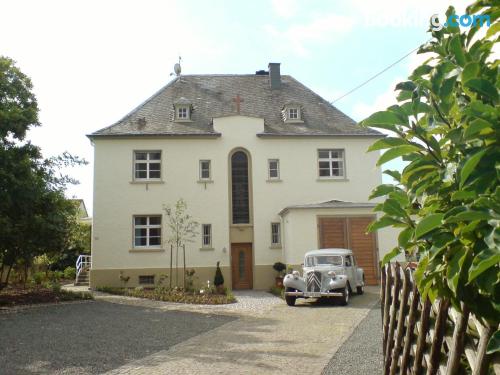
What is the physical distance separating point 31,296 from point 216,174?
10318mm

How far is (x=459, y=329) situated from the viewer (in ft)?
8.07

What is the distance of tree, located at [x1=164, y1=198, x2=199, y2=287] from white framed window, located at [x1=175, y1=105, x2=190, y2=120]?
190 inches

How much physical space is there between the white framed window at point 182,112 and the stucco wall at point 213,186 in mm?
1598

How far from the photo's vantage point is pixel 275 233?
23.8 meters

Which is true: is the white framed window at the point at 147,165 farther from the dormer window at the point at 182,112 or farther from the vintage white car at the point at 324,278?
the vintage white car at the point at 324,278

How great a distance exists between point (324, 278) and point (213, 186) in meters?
9.57

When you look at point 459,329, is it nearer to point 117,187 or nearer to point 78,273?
point 117,187

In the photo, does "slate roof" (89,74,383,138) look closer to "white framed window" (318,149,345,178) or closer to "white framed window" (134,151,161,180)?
"white framed window" (134,151,161,180)

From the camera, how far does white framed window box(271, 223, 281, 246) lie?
77.8 ft

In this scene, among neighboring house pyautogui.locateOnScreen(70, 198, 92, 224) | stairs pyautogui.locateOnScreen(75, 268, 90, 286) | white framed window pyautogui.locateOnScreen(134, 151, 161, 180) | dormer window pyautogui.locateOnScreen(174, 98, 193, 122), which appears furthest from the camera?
stairs pyautogui.locateOnScreen(75, 268, 90, 286)

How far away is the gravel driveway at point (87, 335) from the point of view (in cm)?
804

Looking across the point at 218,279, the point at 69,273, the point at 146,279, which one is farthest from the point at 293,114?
the point at 69,273

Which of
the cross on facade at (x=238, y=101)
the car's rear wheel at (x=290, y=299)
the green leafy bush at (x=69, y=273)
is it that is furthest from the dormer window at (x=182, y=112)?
the green leafy bush at (x=69, y=273)

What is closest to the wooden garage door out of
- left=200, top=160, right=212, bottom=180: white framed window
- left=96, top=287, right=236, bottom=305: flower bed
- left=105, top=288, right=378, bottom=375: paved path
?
left=96, top=287, right=236, bottom=305: flower bed
